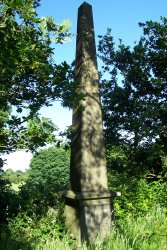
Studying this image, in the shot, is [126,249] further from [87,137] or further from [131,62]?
[131,62]

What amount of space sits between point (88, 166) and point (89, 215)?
1.14 metres

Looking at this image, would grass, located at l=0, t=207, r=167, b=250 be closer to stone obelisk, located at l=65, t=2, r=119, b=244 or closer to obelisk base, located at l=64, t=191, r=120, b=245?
obelisk base, located at l=64, t=191, r=120, b=245

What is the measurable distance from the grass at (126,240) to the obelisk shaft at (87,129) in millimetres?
1168

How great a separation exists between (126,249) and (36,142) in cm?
280

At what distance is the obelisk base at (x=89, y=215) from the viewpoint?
709 cm

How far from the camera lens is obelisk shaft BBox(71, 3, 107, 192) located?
24.8 feet

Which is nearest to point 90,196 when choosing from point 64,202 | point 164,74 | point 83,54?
point 64,202

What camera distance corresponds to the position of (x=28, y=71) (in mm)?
5586

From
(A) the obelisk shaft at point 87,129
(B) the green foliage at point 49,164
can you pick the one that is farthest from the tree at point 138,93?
(B) the green foliage at point 49,164

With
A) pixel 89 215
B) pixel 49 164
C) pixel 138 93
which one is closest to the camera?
pixel 89 215

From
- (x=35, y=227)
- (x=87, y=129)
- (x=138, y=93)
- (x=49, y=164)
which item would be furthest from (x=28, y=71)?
(x=49, y=164)

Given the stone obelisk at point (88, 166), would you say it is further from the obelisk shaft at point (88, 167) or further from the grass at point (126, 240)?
the grass at point (126, 240)

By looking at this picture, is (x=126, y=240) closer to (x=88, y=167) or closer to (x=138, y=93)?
(x=88, y=167)

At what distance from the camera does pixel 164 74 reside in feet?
46.4
